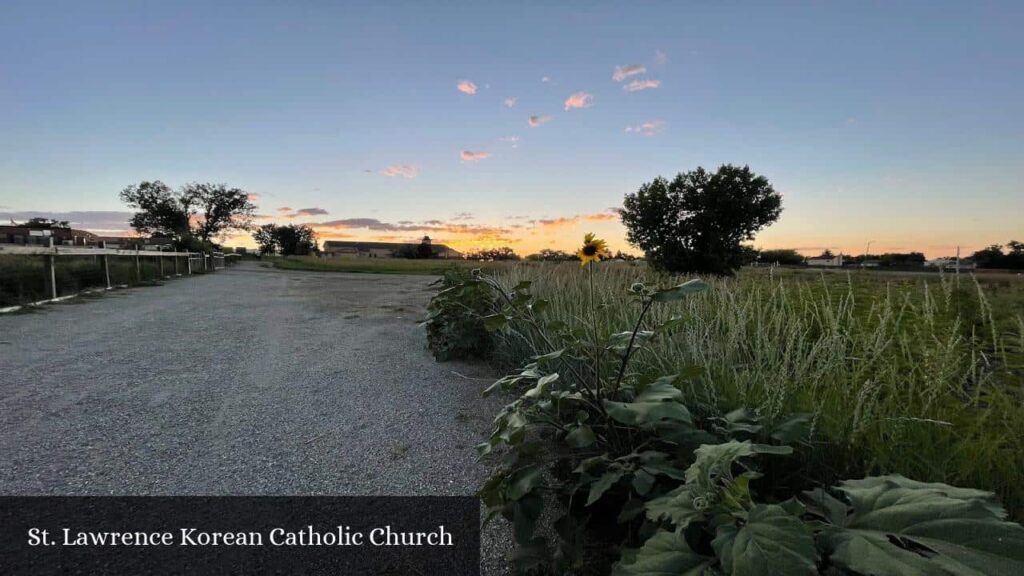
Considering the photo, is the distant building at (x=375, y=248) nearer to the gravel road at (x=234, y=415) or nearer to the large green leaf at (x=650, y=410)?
the gravel road at (x=234, y=415)

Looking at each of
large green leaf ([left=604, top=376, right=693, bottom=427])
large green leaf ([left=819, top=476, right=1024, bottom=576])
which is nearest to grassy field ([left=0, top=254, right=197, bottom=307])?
large green leaf ([left=604, top=376, right=693, bottom=427])

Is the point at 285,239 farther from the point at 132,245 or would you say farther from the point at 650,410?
the point at 650,410

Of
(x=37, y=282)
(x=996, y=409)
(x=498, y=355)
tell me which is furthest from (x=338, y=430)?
(x=37, y=282)

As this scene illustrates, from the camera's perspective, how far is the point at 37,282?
8.61m

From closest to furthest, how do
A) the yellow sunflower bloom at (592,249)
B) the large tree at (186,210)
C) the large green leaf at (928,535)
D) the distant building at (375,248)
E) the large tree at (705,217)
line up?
the large green leaf at (928,535)
the yellow sunflower bloom at (592,249)
the large tree at (705,217)
the large tree at (186,210)
the distant building at (375,248)

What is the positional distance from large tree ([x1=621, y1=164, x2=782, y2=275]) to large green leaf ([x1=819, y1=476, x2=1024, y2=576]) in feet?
45.5

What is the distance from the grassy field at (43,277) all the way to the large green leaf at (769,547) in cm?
1122

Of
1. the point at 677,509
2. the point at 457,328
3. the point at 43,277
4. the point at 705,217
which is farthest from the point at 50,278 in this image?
the point at 705,217

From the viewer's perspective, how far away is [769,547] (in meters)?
0.73

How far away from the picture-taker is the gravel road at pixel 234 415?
210cm

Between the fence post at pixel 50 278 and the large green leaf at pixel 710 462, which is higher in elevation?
the large green leaf at pixel 710 462

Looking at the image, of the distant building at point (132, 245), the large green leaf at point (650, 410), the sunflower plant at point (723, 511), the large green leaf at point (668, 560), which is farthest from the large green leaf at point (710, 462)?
the distant building at point (132, 245)

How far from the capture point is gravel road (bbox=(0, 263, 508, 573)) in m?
2.10

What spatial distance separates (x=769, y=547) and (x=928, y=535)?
0.87ft
